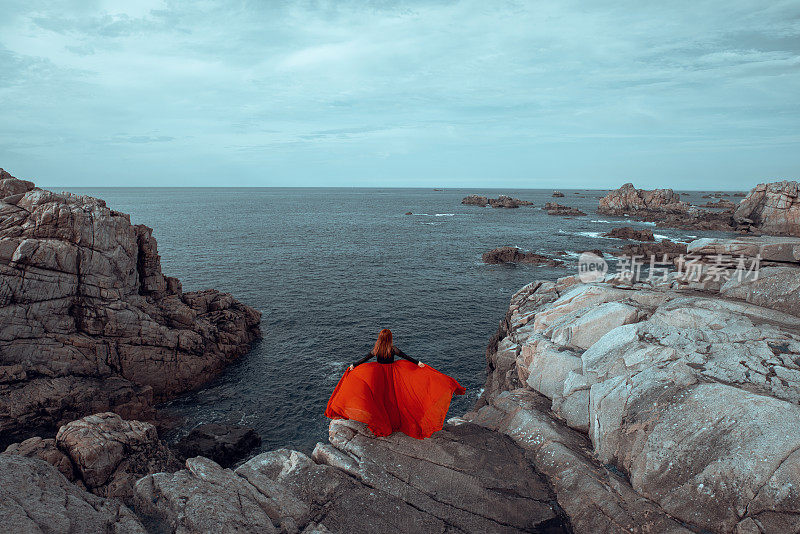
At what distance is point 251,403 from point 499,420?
16.5 meters

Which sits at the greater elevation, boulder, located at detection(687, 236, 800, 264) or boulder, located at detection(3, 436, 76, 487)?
boulder, located at detection(687, 236, 800, 264)

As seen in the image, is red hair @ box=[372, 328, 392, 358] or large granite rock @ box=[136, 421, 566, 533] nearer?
large granite rock @ box=[136, 421, 566, 533]

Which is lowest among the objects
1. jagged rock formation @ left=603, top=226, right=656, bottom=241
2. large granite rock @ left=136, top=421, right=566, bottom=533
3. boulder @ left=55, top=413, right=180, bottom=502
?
boulder @ left=55, top=413, right=180, bottom=502

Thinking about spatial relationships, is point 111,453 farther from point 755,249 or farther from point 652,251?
point 652,251

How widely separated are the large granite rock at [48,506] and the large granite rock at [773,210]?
106 meters

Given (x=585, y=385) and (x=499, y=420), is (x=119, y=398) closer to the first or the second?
(x=499, y=420)

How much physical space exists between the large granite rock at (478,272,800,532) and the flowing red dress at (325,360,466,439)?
7.87 ft

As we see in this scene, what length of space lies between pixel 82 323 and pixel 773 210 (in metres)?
109

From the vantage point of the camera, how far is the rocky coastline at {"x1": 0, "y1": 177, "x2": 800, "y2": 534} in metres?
6.95

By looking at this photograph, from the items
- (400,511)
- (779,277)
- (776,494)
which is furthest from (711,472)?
(779,277)

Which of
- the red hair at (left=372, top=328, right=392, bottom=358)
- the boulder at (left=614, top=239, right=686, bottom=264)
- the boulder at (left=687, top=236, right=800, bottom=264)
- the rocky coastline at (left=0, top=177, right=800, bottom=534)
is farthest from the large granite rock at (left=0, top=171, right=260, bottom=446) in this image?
the boulder at (left=614, top=239, right=686, bottom=264)

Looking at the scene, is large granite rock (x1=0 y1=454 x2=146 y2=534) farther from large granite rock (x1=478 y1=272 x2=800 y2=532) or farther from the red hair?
large granite rock (x1=478 y1=272 x2=800 y2=532)

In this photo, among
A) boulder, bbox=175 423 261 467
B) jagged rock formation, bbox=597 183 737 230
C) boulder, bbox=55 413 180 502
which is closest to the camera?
boulder, bbox=55 413 180 502

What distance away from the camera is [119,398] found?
21.3 m
